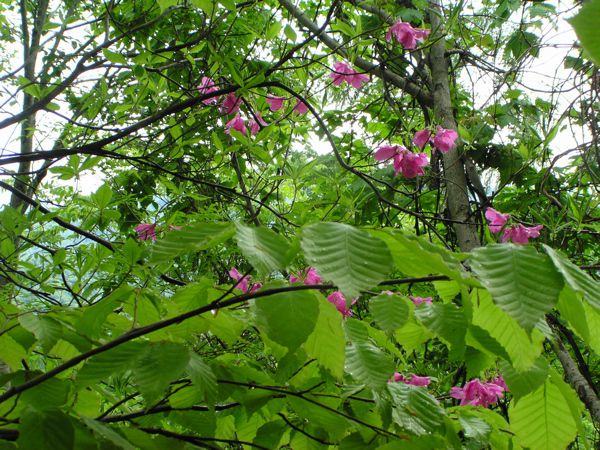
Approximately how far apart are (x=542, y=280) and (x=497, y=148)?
2.17 m

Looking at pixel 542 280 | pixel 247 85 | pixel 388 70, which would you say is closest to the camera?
pixel 542 280

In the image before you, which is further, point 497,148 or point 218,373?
point 497,148

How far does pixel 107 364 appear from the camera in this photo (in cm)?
52

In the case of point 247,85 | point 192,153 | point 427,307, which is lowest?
point 427,307

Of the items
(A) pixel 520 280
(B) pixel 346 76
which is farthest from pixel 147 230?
(A) pixel 520 280

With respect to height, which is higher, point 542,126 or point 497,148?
point 497,148

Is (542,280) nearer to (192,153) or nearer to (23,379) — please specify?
(23,379)

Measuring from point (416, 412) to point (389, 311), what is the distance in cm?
17

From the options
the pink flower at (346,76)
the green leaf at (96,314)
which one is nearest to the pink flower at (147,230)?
the pink flower at (346,76)

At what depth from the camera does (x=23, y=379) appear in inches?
23.9

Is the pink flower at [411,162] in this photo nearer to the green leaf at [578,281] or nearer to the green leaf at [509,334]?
the green leaf at [509,334]

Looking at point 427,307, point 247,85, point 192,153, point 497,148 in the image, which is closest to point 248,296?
point 427,307

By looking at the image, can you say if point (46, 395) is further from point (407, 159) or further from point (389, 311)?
point (407, 159)

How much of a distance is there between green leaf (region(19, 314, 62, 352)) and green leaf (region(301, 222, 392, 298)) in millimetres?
305
